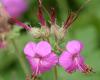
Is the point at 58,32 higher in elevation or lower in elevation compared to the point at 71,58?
higher

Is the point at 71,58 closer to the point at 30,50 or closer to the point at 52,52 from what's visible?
the point at 52,52

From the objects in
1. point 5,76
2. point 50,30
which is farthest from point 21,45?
point 50,30

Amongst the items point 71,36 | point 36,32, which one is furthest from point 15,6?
point 36,32

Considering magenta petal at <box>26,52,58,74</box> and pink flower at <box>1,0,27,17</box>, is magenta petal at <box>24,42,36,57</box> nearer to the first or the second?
magenta petal at <box>26,52,58,74</box>

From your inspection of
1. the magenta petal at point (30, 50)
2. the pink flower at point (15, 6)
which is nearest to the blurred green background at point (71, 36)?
the pink flower at point (15, 6)

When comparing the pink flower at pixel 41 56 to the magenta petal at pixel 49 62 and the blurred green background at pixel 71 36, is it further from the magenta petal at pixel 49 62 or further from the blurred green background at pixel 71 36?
the blurred green background at pixel 71 36

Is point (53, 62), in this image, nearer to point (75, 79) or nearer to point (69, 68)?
point (69, 68)
